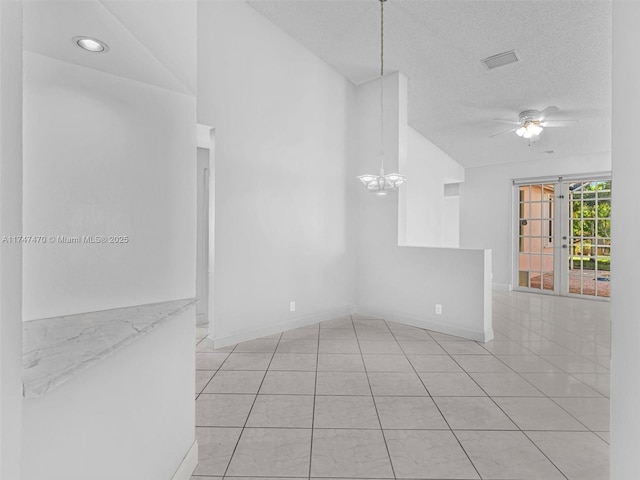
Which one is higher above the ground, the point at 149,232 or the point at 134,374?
the point at 149,232

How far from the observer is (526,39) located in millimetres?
3369

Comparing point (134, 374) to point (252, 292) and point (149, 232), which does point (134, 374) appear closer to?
point (149, 232)

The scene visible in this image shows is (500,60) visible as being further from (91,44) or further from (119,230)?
(119,230)

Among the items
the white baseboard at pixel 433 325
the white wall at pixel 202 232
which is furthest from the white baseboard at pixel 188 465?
the white baseboard at pixel 433 325

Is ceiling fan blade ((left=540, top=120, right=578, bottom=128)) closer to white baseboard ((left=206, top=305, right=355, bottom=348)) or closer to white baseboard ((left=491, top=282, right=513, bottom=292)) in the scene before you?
white baseboard ((left=491, top=282, right=513, bottom=292))

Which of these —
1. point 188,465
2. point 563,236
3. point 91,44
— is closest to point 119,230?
point 91,44

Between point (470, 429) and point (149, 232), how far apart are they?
2099 millimetres

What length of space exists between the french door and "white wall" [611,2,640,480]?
6415 millimetres

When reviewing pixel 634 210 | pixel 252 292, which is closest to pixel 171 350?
pixel 634 210

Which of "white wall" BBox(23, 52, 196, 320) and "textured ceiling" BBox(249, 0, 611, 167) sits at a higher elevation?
"textured ceiling" BBox(249, 0, 611, 167)

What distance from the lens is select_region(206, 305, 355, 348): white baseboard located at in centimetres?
327

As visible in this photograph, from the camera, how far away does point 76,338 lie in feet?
3.53

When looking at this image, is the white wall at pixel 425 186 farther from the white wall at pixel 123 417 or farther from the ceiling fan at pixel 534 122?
the white wall at pixel 123 417

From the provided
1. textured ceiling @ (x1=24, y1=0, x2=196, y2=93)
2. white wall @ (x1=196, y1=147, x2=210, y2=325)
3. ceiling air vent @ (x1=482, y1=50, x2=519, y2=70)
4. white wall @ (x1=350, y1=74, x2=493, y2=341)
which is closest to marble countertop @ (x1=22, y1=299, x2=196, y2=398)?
textured ceiling @ (x1=24, y1=0, x2=196, y2=93)
